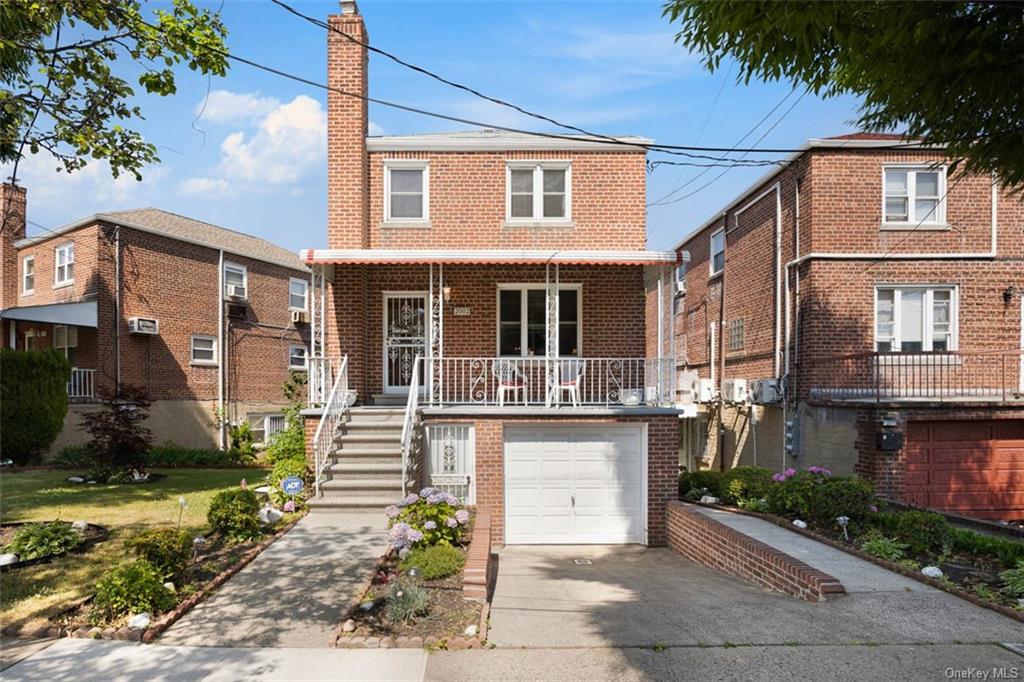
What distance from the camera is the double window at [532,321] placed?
12945 mm

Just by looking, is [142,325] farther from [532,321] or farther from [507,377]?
[532,321]

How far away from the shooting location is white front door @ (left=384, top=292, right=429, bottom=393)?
13.0 m

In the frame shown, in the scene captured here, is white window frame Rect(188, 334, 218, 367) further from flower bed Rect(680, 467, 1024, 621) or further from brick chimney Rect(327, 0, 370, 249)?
flower bed Rect(680, 467, 1024, 621)

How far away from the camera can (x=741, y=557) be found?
7699 mm

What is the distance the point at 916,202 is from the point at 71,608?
1692 cm

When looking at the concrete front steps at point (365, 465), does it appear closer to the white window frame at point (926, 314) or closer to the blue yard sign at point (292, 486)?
the blue yard sign at point (292, 486)

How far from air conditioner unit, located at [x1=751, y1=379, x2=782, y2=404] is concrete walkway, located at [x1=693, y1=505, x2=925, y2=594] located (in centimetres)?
553

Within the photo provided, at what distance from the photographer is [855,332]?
45.2 ft

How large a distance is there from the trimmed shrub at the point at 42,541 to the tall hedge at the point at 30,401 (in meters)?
10.3

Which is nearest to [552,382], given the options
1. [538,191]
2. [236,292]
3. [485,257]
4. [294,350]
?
[485,257]

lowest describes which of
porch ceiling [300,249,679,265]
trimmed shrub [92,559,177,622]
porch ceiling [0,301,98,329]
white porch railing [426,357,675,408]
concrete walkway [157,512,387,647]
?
concrete walkway [157,512,387,647]

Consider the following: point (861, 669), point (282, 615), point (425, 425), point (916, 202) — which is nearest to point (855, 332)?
point (916, 202)

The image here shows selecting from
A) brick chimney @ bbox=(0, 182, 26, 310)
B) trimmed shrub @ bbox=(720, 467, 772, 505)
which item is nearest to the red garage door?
trimmed shrub @ bbox=(720, 467, 772, 505)

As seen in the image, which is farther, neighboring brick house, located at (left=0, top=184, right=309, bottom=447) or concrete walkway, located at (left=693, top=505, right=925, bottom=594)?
neighboring brick house, located at (left=0, top=184, right=309, bottom=447)
